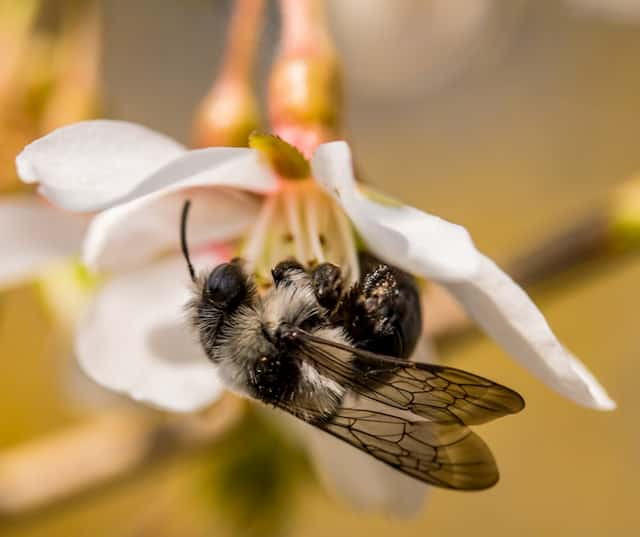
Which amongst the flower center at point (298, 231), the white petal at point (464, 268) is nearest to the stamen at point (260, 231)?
the flower center at point (298, 231)

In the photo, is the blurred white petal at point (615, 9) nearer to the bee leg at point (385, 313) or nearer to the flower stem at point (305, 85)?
the flower stem at point (305, 85)

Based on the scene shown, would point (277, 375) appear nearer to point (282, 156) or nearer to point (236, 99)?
point (282, 156)

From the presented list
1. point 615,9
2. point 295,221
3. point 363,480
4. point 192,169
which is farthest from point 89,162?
point 615,9

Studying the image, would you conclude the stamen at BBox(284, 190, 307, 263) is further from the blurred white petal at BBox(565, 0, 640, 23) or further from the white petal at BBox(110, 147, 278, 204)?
the blurred white petal at BBox(565, 0, 640, 23)

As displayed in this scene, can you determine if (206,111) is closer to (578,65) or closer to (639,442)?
(639,442)

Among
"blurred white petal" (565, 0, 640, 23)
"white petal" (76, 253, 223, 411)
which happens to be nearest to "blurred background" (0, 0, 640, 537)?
"blurred white petal" (565, 0, 640, 23)

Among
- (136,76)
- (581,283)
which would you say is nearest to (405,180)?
(136,76)

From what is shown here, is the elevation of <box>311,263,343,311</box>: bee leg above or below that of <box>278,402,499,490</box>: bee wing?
above

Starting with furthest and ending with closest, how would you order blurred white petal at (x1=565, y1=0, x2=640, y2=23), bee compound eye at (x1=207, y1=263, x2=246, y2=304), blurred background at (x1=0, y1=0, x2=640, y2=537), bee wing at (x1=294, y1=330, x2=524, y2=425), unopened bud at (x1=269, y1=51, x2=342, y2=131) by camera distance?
1. blurred white petal at (x1=565, y1=0, x2=640, y2=23)
2. blurred background at (x1=0, y1=0, x2=640, y2=537)
3. unopened bud at (x1=269, y1=51, x2=342, y2=131)
4. bee compound eye at (x1=207, y1=263, x2=246, y2=304)
5. bee wing at (x1=294, y1=330, x2=524, y2=425)
